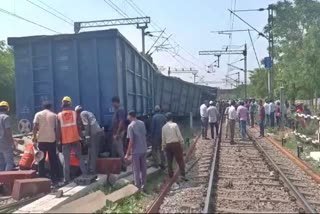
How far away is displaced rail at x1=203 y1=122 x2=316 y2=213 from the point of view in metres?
8.94

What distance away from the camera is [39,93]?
1260 cm

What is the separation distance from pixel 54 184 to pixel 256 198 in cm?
412

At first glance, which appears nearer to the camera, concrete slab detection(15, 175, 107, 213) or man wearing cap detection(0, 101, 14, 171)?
concrete slab detection(15, 175, 107, 213)

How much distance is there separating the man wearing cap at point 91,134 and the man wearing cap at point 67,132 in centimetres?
28

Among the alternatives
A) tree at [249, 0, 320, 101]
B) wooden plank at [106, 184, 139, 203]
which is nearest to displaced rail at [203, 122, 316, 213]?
wooden plank at [106, 184, 139, 203]

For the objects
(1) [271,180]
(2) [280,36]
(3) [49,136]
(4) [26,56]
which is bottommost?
(1) [271,180]

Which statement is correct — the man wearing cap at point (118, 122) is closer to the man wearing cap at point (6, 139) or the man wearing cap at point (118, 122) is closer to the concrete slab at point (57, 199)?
the concrete slab at point (57, 199)

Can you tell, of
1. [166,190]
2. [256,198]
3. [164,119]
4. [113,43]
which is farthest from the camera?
[164,119]

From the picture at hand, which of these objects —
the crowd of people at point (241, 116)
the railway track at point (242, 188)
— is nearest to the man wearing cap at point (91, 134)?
the railway track at point (242, 188)

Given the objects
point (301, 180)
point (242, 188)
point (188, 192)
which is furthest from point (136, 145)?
point (301, 180)

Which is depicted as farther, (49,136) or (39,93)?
(39,93)

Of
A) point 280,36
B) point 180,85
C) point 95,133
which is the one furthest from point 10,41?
point 280,36

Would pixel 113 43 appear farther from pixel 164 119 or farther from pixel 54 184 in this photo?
pixel 54 184

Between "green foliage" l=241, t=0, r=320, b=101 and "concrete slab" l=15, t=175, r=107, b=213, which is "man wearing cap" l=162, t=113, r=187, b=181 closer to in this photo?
"concrete slab" l=15, t=175, r=107, b=213
